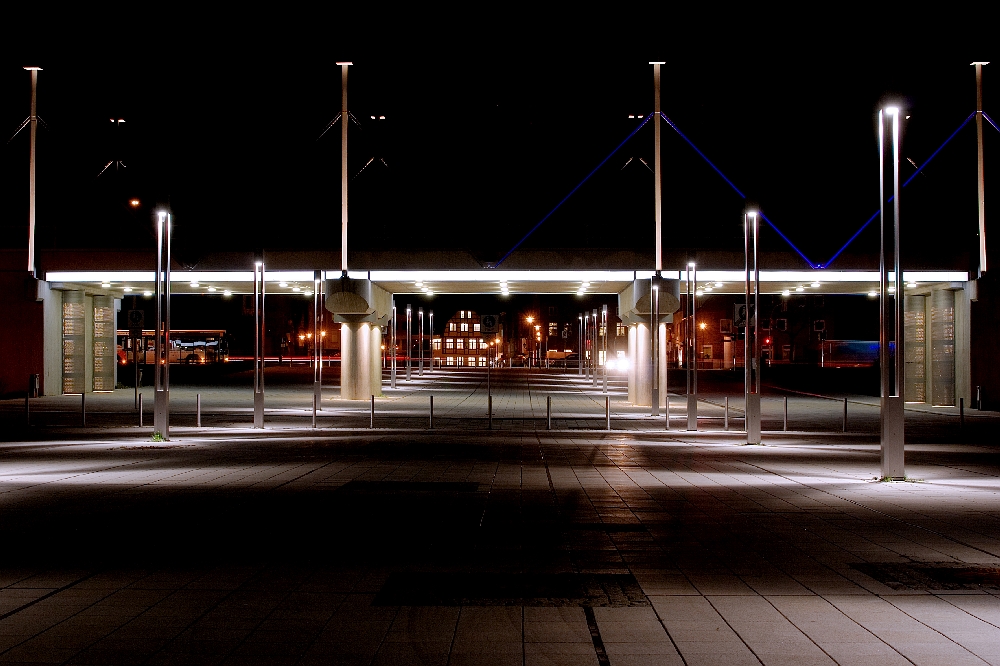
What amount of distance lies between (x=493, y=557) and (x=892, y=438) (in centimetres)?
784

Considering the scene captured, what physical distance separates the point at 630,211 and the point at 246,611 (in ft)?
104

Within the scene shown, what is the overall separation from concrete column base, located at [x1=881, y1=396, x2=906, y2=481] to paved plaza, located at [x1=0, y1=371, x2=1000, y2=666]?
0.89 ft

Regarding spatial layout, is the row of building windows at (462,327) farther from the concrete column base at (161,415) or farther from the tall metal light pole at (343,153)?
the concrete column base at (161,415)

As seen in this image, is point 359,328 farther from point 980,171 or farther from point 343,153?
point 980,171

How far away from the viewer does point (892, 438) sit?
13508 millimetres

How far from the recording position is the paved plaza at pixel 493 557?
18.4 ft

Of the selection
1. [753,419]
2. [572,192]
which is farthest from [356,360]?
[753,419]

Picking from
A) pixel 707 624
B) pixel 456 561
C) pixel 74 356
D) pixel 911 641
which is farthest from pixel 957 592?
pixel 74 356

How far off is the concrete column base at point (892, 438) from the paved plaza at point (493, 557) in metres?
0.27

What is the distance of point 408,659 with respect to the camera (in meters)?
5.28

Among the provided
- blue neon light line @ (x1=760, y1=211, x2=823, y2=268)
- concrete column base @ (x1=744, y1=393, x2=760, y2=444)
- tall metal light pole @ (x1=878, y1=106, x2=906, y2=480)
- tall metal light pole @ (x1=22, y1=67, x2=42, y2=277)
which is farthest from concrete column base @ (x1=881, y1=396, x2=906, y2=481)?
tall metal light pole @ (x1=22, y1=67, x2=42, y2=277)

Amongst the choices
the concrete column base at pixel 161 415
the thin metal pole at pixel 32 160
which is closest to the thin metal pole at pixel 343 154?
the thin metal pole at pixel 32 160

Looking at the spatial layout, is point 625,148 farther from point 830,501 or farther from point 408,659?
point 408,659

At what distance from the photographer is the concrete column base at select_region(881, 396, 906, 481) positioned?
13492 millimetres
